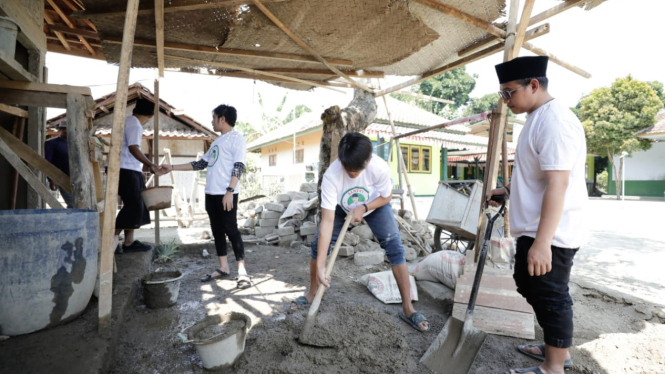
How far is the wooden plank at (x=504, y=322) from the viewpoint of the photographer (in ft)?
8.26

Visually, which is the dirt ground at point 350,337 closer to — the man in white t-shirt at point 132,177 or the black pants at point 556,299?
the black pants at point 556,299

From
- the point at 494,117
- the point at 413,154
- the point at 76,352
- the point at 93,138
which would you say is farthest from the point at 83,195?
the point at 413,154

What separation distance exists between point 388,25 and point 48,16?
453 cm

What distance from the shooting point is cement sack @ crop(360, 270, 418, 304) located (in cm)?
307

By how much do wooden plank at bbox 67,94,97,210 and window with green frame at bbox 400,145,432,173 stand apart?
45.3 ft

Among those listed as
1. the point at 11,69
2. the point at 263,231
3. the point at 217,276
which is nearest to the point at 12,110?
the point at 11,69

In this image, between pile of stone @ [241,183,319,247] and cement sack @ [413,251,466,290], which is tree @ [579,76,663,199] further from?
cement sack @ [413,251,466,290]

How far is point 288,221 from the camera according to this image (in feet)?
19.5

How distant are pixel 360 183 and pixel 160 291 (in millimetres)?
1796

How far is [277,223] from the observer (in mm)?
6297

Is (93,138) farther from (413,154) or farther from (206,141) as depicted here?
(413,154)

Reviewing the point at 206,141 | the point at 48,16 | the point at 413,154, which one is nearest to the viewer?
the point at 48,16

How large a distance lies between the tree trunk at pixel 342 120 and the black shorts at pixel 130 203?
8.46ft

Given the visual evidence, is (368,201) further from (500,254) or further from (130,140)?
(130,140)
